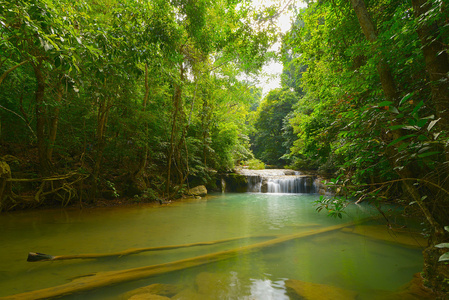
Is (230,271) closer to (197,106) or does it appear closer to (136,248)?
(136,248)

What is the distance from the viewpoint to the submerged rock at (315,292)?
246 centimetres

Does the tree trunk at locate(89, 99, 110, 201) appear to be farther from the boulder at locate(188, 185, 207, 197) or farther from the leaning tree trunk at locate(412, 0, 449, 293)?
the leaning tree trunk at locate(412, 0, 449, 293)

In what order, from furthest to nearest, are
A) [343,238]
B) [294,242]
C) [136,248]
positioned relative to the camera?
[343,238]
[294,242]
[136,248]

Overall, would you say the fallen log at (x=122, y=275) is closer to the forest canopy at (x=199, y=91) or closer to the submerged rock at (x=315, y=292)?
the submerged rock at (x=315, y=292)

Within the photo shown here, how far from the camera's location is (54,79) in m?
5.96

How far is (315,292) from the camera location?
2549mm

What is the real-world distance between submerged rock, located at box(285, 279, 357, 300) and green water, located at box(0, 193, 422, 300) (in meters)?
0.11

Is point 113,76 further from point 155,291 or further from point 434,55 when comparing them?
point 434,55

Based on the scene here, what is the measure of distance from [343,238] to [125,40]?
6040 mm

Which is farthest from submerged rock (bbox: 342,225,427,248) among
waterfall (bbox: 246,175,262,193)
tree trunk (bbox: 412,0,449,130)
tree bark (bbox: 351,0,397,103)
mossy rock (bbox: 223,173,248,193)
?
mossy rock (bbox: 223,173,248,193)

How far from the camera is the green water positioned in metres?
2.72

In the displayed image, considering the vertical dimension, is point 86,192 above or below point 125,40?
below

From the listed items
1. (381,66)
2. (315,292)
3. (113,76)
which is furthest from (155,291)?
(381,66)

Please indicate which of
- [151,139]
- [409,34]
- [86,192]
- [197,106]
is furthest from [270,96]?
[409,34]
